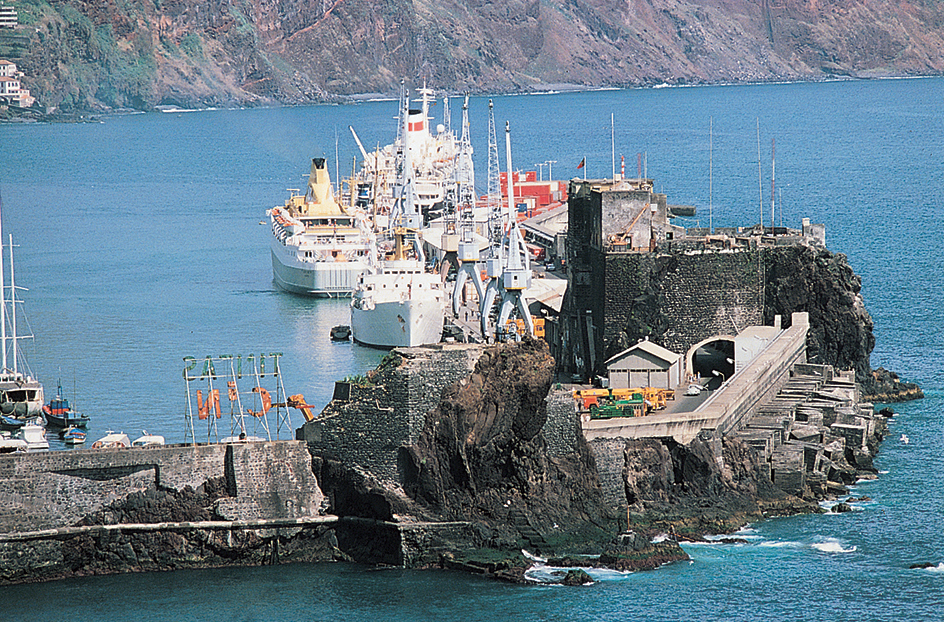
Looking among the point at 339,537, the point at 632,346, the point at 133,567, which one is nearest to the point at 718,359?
the point at 632,346

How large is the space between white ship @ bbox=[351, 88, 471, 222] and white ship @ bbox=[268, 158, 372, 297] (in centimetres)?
288

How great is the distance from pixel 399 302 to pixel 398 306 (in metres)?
0.27

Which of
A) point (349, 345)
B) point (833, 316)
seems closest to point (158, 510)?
point (833, 316)

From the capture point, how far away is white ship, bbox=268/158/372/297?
330ft

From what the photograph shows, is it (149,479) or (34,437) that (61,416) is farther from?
(149,479)

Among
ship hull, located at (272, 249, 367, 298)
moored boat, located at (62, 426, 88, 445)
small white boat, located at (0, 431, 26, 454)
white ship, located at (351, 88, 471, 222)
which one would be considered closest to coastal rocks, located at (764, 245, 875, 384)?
moored boat, located at (62, 426, 88, 445)

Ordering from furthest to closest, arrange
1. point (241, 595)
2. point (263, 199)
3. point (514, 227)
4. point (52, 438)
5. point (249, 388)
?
point (263, 199) → point (514, 227) → point (249, 388) → point (52, 438) → point (241, 595)

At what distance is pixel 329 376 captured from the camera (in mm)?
72812

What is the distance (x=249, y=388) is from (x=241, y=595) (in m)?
21.7

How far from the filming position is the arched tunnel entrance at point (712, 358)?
6172 cm

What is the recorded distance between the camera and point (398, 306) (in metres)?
82.0

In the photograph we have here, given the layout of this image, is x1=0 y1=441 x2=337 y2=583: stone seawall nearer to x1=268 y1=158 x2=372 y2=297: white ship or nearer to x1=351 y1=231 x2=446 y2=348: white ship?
x1=351 y1=231 x2=446 y2=348: white ship

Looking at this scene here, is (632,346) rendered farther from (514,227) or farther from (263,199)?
(263,199)

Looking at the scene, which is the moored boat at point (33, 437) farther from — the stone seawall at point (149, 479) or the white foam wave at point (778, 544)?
the white foam wave at point (778, 544)
